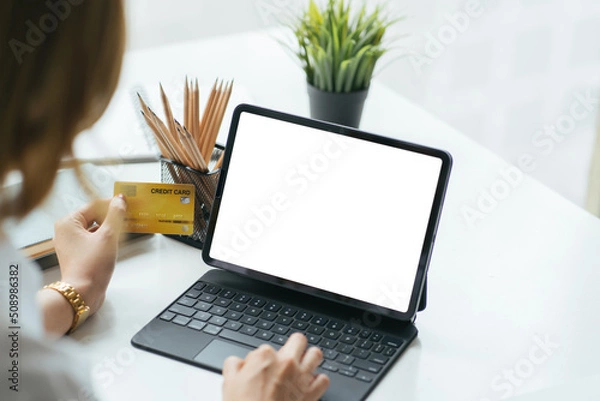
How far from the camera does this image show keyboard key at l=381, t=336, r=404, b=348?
0.92m

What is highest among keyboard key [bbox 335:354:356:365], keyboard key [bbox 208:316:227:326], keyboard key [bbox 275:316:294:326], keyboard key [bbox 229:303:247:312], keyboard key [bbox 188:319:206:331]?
keyboard key [bbox 335:354:356:365]

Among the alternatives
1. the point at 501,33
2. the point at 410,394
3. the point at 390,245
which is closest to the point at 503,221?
the point at 390,245

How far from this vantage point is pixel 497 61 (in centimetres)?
230

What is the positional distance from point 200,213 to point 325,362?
12.9 inches

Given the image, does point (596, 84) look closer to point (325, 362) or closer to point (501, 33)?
point (501, 33)

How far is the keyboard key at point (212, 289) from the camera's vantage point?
1.00 m

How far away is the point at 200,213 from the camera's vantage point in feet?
3.62

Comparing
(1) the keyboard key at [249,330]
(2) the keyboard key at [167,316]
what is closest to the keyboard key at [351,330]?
(1) the keyboard key at [249,330]

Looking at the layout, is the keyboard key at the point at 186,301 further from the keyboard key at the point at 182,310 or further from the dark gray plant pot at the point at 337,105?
the dark gray plant pot at the point at 337,105

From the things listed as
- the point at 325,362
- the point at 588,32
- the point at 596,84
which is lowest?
the point at 325,362

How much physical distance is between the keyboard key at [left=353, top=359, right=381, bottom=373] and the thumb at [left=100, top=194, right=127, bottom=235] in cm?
39
